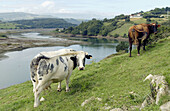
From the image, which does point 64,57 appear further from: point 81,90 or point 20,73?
point 20,73

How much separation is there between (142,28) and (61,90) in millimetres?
8996

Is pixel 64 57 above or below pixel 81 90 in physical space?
above

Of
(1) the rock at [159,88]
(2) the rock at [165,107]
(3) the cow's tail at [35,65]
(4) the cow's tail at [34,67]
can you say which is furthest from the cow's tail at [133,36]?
(2) the rock at [165,107]

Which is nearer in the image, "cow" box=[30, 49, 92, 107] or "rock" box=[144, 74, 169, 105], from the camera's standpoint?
"rock" box=[144, 74, 169, 105]

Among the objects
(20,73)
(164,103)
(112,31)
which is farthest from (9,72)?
(112,31)

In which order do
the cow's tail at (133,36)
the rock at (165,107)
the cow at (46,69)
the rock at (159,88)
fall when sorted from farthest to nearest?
the cow's tail at (133,36), the cow at (46,69), the rock at (159,88), the rock at (165,107)

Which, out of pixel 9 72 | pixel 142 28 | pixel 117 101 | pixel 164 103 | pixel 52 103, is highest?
pixel 142 28

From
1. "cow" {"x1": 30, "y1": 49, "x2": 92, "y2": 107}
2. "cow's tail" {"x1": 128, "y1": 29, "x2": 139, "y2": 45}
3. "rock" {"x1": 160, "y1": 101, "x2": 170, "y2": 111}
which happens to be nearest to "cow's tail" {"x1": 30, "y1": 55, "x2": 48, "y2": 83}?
"cow" {"x1": 30, "y1": 49, "x2": 92, "y2": 107}

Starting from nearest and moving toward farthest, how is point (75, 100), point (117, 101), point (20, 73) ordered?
point (117, 101) → point (75, 100) → point (20, 73)

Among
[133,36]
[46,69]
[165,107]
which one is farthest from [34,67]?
[133,36]

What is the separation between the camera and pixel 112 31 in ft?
428

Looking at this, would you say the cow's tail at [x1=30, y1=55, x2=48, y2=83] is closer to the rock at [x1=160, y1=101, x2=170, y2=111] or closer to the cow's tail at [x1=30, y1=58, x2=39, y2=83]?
the cow's tail at [x1=30, y1=58, x2=39, y2=83]

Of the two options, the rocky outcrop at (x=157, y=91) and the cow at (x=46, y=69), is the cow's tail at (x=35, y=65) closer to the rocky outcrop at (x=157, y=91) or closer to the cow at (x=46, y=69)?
the cow at (x=46, y=69)

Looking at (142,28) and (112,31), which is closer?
(142,28)
